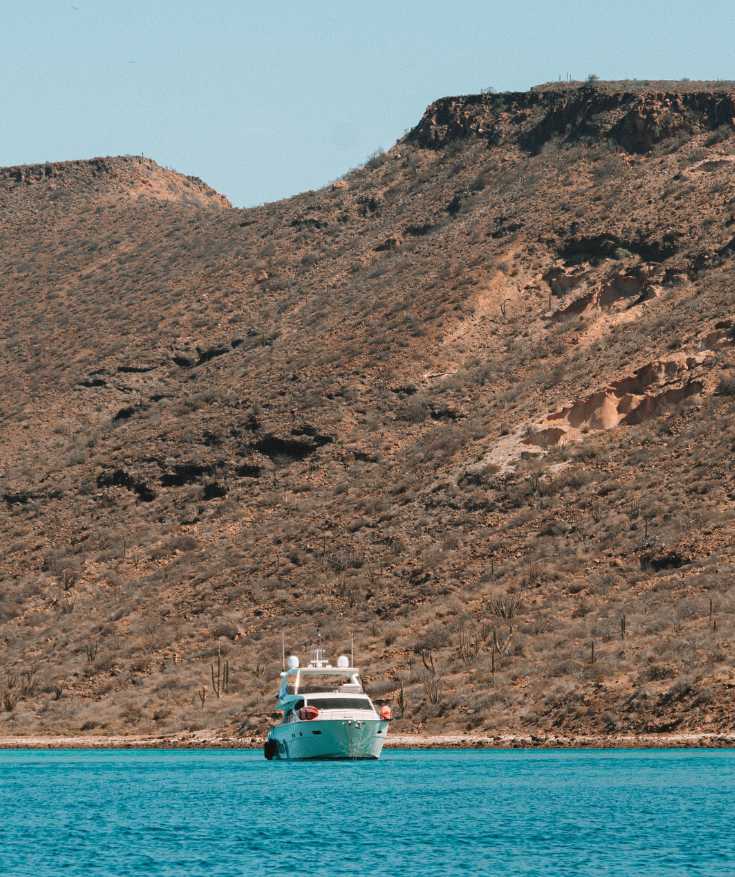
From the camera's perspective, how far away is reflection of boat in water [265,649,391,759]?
55188mm

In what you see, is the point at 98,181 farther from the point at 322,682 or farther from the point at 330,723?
the point at 330,723

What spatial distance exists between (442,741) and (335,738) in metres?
Answer: 6.63

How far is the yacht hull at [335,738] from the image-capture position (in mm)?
55312

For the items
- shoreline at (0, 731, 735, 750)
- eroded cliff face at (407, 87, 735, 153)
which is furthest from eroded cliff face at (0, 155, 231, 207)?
shoreline at (0, 731, 735, 750)

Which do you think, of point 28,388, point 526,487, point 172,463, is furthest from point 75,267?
point 526,487

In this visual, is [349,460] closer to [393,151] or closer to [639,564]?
[639,564]

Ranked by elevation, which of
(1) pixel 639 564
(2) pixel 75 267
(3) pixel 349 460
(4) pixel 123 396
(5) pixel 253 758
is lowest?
(5) pixel 253 758

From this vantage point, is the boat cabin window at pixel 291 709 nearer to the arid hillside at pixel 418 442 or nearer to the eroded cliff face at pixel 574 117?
the arid hillside at pixel 418 442

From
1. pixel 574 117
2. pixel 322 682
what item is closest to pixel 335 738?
pixel 322 682

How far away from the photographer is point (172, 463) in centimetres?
9125

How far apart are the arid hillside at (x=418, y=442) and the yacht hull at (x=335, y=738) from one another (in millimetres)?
6335

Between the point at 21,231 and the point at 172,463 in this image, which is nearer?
the point at 172,463

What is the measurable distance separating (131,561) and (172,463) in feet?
26.4

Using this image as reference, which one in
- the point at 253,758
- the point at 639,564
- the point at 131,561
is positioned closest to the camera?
the point at 253,758
